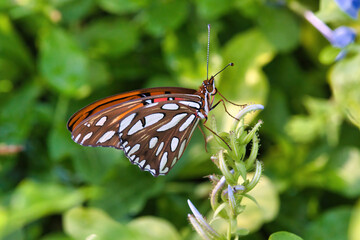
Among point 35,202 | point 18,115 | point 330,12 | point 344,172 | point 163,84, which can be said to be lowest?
point 344,172

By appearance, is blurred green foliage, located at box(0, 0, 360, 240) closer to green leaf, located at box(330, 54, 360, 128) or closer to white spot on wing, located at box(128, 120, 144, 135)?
green leaf, located at box(330, 54, 360, 128)

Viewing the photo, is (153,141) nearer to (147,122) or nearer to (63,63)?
(147,122)

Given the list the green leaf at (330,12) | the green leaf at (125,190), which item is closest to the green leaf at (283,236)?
the green leaf at (330,12)

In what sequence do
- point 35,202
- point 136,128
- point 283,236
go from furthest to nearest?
point 35,202 → point 136,128 → point 283,236

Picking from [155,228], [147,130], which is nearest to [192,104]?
[147,130]

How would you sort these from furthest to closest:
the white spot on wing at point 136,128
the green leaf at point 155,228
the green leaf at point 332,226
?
the green leaf at point 332,226, the green leaf at point 155,228, the white spot on wing at point 136,128

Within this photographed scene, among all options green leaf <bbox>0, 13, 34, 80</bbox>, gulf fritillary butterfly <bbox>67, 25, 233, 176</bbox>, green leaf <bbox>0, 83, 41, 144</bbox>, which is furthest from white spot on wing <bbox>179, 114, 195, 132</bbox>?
green leaf <bbox>0, 13, 34, 80</bbox>

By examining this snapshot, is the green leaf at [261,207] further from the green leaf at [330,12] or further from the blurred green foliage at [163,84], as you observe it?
the green leaf at [330,12]
